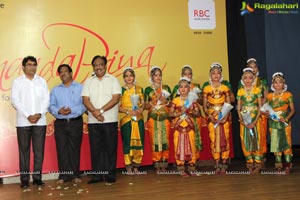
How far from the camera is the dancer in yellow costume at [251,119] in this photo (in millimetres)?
5031

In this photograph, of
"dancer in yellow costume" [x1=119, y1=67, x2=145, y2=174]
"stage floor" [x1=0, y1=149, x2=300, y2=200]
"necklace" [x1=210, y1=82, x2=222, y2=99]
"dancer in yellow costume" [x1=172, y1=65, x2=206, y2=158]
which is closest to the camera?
"stage floor" [x1=0, y1=149, x2=300, y2=200]

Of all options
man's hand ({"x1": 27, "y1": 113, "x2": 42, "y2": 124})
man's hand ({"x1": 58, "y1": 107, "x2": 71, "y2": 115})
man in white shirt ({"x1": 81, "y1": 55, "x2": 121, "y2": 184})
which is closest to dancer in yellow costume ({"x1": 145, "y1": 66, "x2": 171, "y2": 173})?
man in white shirt ({"x1": 81, "y1": 55, "x2": 121, "y2": 184})

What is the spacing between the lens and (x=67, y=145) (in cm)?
498

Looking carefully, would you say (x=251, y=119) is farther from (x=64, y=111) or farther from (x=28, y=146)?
(x=28, y=146)

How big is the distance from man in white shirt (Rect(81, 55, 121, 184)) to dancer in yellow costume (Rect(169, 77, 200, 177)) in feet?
2.39

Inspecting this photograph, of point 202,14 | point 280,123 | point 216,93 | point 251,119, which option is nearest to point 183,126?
point 216,93

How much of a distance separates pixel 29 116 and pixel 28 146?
35cm

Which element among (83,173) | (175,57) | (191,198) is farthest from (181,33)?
(191,198)

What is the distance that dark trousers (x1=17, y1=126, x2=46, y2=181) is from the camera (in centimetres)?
477

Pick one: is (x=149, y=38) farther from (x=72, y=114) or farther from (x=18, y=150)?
(x=18, y=150)

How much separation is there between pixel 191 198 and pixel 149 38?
2649mm

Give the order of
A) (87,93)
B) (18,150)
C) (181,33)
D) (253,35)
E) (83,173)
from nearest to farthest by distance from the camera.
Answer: (87,93) < (18,150) < (83,173) < (181,33) < (253,35)

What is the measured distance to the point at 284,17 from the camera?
6.82 metres

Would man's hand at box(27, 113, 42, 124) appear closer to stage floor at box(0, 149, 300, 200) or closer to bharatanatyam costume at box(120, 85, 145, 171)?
stage floor at box(0, 149, 300, 200)
